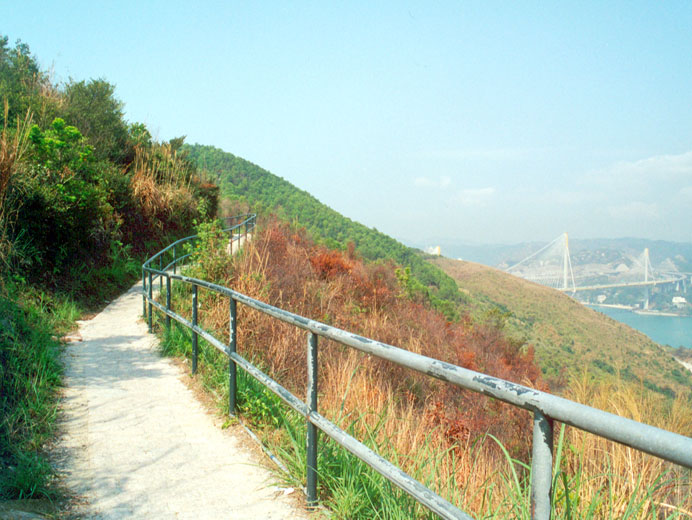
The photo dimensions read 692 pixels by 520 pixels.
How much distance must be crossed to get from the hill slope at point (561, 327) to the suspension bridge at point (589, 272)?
32.4 metres

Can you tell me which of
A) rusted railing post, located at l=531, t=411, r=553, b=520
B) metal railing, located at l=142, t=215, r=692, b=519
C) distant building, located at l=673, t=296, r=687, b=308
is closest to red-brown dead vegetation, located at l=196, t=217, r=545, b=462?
metal railing, located at l=142, t=215, r=692, b=519

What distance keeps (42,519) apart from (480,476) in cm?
253

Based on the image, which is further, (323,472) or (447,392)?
(447,392)

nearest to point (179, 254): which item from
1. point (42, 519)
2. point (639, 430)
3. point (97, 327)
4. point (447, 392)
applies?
point (97, 327)

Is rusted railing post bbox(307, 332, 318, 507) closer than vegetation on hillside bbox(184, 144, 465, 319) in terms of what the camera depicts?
Yes

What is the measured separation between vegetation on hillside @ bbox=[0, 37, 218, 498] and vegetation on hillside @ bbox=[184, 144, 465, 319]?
31.3m

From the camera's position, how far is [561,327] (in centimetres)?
7588

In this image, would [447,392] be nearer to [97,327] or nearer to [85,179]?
[97,327]

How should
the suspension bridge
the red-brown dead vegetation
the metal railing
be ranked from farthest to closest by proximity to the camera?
the suspension bridge → the red-brown dead vegetation → the metal railing

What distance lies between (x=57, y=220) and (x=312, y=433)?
9.90 metres

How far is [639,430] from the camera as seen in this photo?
1229mm

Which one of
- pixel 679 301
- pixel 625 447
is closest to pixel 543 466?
pixel 625 447

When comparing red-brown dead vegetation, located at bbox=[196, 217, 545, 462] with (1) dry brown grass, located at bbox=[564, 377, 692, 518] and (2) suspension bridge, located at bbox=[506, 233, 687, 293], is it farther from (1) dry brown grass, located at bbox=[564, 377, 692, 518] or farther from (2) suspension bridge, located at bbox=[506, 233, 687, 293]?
(2) suspension bridge, located at bbox=[506, 233, 687, 293]

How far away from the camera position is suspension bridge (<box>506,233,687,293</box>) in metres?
143
